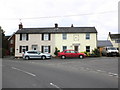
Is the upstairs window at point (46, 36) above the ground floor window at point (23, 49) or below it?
above

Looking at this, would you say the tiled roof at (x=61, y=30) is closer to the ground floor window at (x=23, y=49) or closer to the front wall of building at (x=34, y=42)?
the front wall of building at (x=34, y=42)

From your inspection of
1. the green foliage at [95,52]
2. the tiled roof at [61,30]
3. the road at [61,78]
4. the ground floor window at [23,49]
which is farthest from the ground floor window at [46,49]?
the road at [61,78]

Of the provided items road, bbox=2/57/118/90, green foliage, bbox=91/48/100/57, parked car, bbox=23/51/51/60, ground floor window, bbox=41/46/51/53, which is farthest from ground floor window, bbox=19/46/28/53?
road, bbox=2/57/118/90

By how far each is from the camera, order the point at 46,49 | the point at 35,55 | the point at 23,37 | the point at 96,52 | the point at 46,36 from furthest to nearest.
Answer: the point at 23,37
the point at 46,36
the point at 46,49
the point at 96,52
the point at 35,55

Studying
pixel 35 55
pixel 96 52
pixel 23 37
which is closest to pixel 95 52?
pixel 96 52

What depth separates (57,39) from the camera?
4197cm

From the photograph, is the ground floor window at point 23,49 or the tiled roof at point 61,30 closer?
the tiled roof at point 61,30

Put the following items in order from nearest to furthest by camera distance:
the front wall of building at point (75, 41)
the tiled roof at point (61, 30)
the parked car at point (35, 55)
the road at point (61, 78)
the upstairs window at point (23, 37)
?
the road at point (61, 78) → the parked car at point (35, 55) → the front wall of building at point (75, 41) → the tiled roof at point (61, 30) → the upstairs window at point (23, 37)

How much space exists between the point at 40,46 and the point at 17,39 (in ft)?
17.0

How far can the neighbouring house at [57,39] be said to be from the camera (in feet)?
135

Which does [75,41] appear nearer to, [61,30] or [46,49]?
[61,30]

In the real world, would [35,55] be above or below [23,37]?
below

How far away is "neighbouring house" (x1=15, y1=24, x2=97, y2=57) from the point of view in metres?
41.2

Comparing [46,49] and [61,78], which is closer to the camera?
[61,78]
